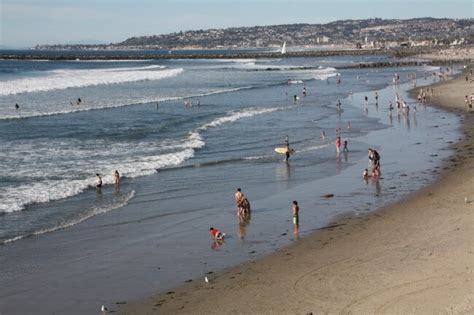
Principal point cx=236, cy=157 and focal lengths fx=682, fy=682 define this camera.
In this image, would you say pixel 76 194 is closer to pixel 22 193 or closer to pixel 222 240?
pixel 22 193

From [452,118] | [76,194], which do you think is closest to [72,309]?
[76,194]

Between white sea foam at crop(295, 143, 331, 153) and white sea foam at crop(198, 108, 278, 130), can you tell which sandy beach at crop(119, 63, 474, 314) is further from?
white sea foam at crop(198, 108, 278, 130)

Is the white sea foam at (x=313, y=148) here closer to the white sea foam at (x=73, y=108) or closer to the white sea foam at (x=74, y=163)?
the white sea foam at (x=74, y=163)

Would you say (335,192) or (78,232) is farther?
(335,192)

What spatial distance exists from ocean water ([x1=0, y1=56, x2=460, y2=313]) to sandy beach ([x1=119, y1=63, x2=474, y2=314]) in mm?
876

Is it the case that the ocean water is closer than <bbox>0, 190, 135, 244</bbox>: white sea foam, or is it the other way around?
the ocean water

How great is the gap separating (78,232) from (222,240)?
13.4 ft

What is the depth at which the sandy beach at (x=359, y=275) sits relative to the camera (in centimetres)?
1238

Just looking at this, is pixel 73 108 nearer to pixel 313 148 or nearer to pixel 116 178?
pixel 313 148

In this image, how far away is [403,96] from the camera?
57.5 m

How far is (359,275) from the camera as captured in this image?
14000 millimetres

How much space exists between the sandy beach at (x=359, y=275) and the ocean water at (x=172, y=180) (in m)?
0.88

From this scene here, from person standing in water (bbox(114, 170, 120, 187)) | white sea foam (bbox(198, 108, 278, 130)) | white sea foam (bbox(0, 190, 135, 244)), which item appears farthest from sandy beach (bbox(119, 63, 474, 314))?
white sea foam (bbox(198, 108, 278, 130))

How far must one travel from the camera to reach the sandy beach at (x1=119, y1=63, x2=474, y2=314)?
1238cm
